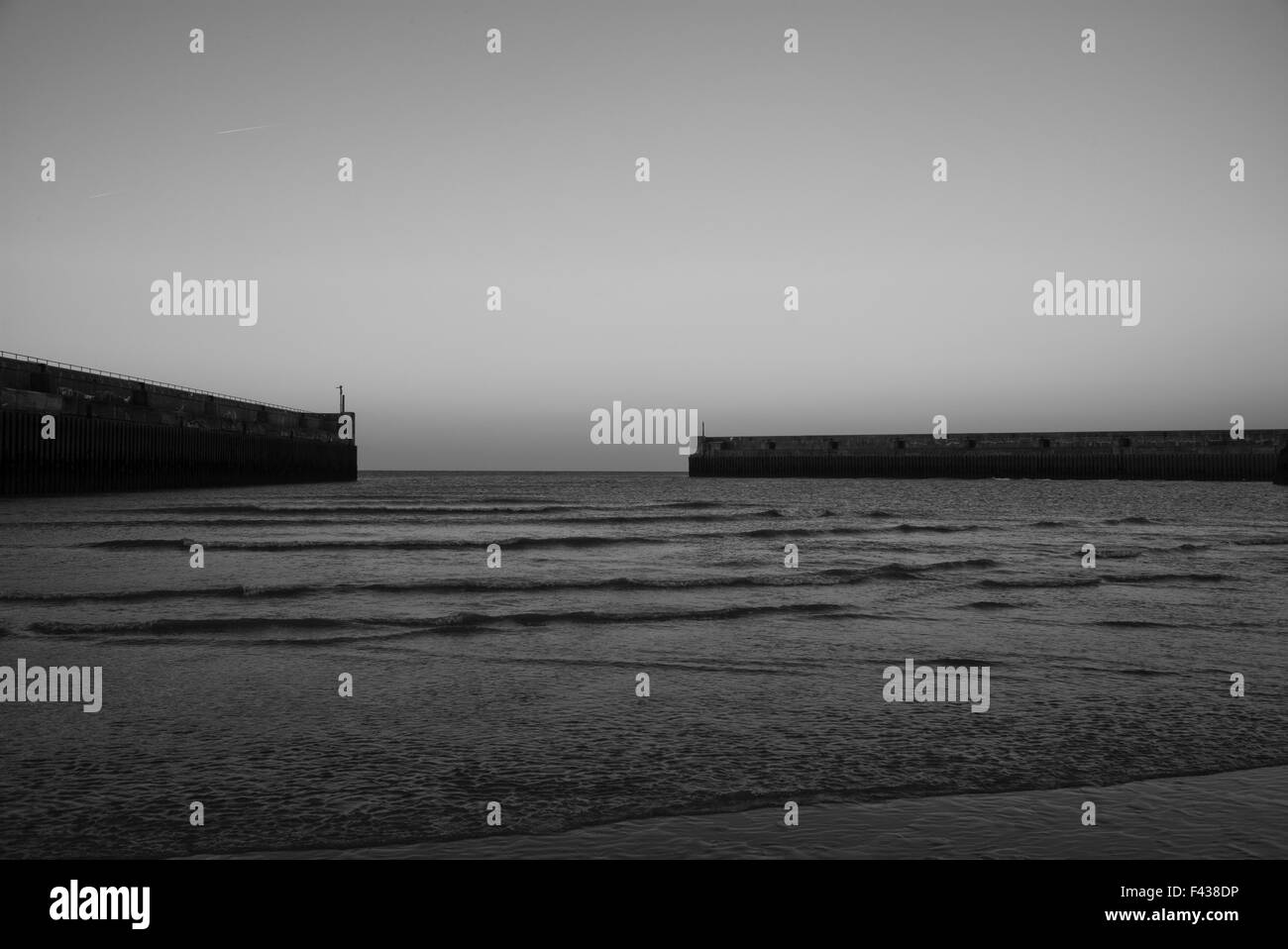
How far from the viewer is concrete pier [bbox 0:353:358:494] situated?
44.6 metres

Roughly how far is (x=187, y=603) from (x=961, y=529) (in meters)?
24.4

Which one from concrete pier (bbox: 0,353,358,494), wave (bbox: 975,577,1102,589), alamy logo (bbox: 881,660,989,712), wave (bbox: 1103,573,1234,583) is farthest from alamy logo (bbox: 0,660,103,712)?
concrete pier (bbox: 0,353,358,494)

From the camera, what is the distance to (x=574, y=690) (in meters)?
7.21

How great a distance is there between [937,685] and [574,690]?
9.29 feet

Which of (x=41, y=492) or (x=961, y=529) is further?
(x=41, y=492)

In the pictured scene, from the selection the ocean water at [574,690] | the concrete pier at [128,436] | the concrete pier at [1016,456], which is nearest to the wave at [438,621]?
the ocean water at [574,690]

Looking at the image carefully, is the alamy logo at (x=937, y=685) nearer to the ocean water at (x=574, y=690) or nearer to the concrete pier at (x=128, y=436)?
the ocean water at (x=574, y=690)

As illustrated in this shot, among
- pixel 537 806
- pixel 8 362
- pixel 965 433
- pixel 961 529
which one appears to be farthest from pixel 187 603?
pixel 965 433

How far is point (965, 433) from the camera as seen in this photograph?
109m

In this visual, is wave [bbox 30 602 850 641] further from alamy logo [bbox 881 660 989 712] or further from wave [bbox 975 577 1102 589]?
wave [bbox 975 577 1102 589]

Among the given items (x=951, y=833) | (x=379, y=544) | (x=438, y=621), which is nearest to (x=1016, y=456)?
(x=379, y=544)

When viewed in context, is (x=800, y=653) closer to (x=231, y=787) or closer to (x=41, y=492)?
(x=231, y=787)

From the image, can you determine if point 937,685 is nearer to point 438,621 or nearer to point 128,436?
point 438,621

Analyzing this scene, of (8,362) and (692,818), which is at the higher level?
(8,362)
